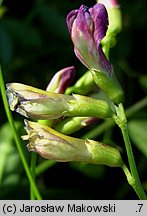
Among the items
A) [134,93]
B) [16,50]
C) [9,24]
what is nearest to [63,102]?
[9,24]

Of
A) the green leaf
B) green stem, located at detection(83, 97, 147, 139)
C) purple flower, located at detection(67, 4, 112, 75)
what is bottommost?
the green leaf

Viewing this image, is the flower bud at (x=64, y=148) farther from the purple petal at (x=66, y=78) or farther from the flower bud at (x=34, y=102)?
the purple petal at (x=66, y=78)

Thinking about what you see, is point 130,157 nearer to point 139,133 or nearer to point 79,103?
point 79,103

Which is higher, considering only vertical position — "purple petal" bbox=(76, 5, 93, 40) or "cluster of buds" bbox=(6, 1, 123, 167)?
"purple petal" bbox=(76, 5, 93, 40)

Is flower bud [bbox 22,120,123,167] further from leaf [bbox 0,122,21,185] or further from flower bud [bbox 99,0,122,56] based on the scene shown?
leaf [bbox 0,122,21,185]

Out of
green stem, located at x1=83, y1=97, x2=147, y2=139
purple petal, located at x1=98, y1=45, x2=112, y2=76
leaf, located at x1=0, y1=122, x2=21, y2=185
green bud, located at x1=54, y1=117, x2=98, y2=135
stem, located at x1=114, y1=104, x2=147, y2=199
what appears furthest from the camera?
green stem, located at x1=83, y1=97, x2=147, y2=139

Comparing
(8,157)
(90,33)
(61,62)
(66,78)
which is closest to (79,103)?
(90,33)

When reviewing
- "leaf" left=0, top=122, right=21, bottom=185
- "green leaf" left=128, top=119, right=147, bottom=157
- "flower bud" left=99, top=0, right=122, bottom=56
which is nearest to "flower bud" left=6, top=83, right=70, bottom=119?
"flower bud" left=99, top=0, right=122, bottom=56
